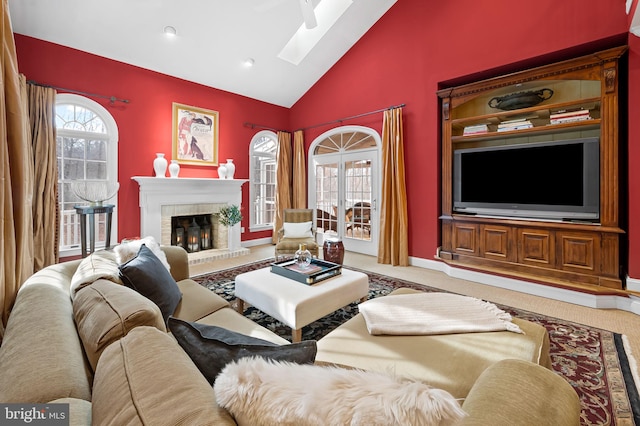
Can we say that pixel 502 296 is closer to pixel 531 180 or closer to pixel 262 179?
pixel 531 180

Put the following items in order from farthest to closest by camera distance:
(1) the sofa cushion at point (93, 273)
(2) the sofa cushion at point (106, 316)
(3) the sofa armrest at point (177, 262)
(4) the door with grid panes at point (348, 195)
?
(4) the door with grid panes at point (348, 195), (3) the sofa armrest at point (177, 262), (1) the sofa cushion at point (93, 273), (2) the sofa cushion at point (106, 316)

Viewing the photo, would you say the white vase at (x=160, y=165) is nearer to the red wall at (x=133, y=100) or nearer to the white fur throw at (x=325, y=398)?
the red wall at (x=133, y=100)

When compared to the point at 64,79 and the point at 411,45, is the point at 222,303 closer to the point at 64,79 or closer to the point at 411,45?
the point at 64,79

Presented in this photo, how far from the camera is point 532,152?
3.42 m

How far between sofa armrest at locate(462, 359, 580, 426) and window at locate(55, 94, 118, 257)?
188 inches

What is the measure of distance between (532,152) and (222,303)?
12.0ft

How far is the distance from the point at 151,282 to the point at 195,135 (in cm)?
390

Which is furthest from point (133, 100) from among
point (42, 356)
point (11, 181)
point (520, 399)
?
point (520, 399)

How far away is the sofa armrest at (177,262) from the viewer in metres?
2.43

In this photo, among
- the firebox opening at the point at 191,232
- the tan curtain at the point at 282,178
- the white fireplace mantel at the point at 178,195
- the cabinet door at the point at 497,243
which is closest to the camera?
the cabinet door at the point at 497,243

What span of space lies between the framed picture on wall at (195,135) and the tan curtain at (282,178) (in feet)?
4.33

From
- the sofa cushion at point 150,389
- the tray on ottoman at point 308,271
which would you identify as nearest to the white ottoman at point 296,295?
the tray on ottoman at point 308,271

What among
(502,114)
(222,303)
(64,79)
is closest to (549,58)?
(502,114)

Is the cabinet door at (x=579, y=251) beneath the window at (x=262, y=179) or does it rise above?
beneath
